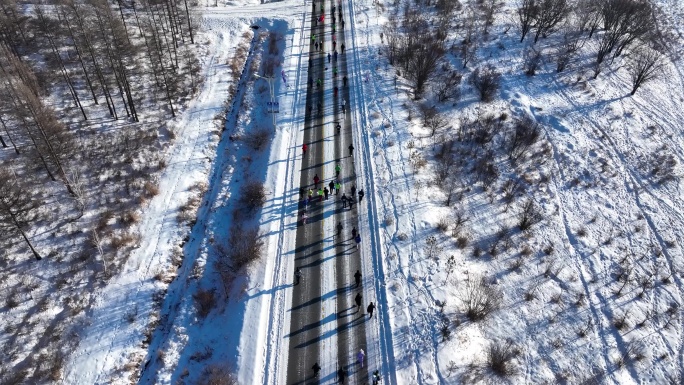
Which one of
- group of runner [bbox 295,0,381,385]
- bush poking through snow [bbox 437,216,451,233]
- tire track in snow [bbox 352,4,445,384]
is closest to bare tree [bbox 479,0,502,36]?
group of runner [bbox 295,0,381,385]

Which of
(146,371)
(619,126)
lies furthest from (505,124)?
(146,371)

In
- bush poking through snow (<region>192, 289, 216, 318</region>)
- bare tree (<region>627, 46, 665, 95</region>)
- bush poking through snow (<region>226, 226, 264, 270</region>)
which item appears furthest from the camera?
bare tree (<region>627, 46, 665, 95</region>)

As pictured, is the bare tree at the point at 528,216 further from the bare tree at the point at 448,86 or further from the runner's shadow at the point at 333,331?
the bare tree at the point at 448,86

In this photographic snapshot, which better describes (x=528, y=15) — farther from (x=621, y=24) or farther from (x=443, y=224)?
(x=443, y=224)

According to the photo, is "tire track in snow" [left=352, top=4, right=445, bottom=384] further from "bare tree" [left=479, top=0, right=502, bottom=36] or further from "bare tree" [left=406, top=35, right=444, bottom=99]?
"bare tree" [left=479, top=0, right=502, bottom=36]

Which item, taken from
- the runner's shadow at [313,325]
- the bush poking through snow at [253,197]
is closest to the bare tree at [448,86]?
the bush poking through snow at [253,197]

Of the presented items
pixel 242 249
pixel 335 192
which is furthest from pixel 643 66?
pixel 242 249
